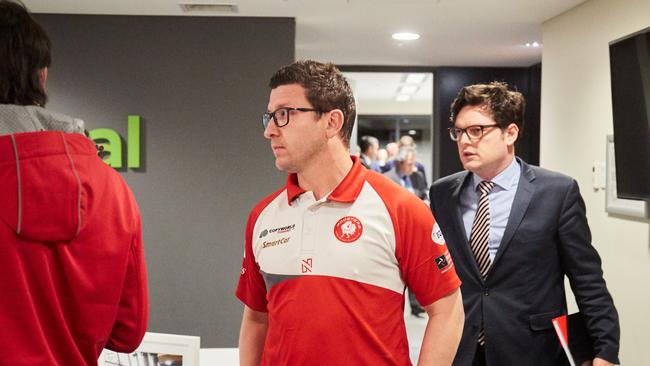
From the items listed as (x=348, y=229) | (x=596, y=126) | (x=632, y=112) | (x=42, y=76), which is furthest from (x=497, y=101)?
(x=596, y=126)

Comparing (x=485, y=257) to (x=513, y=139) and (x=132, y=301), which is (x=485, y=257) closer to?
(x=513, y=139)

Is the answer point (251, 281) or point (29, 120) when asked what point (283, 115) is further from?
point (29, 120)

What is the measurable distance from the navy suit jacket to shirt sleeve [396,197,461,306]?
0.68 metres

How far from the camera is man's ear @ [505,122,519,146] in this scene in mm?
2494

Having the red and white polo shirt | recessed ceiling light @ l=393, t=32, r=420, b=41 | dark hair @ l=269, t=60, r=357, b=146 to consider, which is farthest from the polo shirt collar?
recessed ceiling light @ l=393, t=32, r=420, b=41

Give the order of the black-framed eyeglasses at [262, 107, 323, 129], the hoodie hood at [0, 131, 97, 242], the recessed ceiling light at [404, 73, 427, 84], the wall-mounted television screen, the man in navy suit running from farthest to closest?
the recessed ceiling light at [404, 73, 427, 84] < the wall-mounted television screen < the man in navy suit < the black-framed eyeglasses at [262, 107, 323, 129] < the hoodie hood at [0, 131, 97, 242]

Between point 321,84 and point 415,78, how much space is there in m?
7.95

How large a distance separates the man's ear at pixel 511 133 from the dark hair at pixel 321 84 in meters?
0.89

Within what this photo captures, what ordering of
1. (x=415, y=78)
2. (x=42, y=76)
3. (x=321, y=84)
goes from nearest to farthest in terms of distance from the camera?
(x=42, y=76)
(x=321, y=84)
(x=415, y=78)

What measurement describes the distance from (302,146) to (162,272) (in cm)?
379

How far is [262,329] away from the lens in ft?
6.17

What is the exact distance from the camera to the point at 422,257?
1.65 metres

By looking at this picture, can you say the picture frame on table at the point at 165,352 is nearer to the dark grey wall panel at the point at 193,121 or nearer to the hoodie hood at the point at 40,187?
the hoodie hood at the point at 40,187

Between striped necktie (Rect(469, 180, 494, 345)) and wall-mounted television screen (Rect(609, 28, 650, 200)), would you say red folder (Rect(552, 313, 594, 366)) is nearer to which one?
striped necktie (Rect(469, 180, 494, 345))
